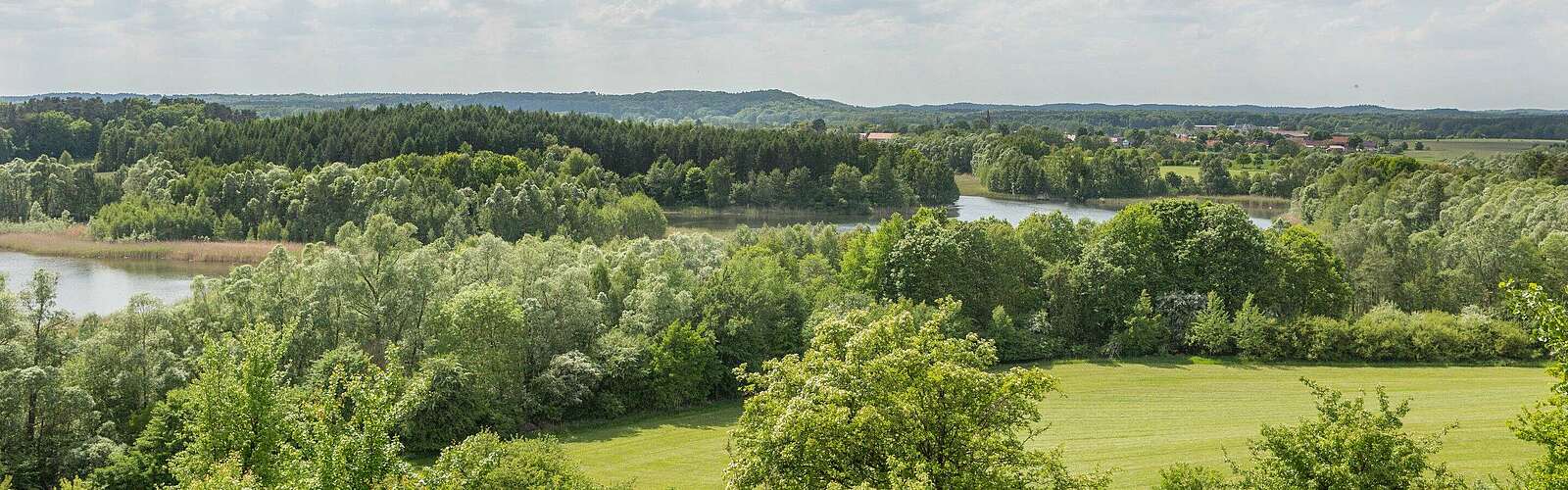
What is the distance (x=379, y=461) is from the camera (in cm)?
1527

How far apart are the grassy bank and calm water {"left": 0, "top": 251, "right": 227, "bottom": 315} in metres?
1.14

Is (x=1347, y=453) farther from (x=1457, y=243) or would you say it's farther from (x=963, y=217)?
(x=963, y=217)

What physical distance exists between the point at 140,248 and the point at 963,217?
6933 centimetres

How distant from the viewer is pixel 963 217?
344ft

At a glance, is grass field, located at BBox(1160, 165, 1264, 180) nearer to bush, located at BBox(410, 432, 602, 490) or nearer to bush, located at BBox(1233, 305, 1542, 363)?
bush, located at BBox(1233, 305, 1542, 363)

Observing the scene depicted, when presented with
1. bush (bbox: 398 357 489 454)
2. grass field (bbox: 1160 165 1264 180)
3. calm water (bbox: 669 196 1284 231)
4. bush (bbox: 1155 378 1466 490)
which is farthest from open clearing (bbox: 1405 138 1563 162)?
bush (bbox: 1155 378 1466 490)

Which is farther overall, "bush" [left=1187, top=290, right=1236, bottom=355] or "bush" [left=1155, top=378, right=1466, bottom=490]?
"bush" [left=1187, top=290, right=1236, bottom=355]

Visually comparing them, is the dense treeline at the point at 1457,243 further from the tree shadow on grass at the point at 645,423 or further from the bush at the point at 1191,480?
the bush at the point at 1191,480

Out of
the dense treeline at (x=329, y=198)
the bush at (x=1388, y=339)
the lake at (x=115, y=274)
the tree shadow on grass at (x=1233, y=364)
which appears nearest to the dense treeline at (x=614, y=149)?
the dense treeline at (x=329, y=198)

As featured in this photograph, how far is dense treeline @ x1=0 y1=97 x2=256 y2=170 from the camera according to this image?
412 ft

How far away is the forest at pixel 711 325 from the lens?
16922 millimetres

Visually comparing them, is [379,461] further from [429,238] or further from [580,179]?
[580,179]

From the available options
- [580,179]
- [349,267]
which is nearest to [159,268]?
[580,179]

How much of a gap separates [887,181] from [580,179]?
36316 mm
